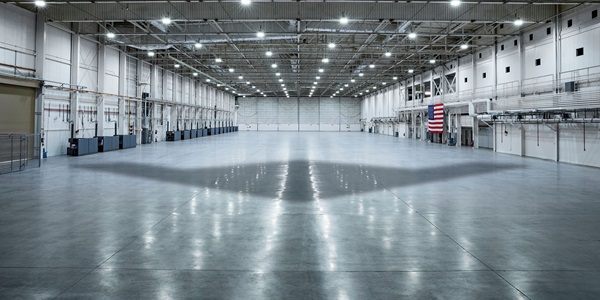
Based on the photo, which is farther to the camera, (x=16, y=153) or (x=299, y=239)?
(x=16, y=153)

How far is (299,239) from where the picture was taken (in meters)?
6.99

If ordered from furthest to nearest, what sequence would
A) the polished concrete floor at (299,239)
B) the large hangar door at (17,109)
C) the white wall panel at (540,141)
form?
1. the white wall panel at (540,141)
2. the large hangar door at (17,109)
3. the polished concrete floor at (299,239)

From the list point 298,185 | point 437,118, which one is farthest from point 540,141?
point 298,185

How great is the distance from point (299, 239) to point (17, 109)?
21556 mm

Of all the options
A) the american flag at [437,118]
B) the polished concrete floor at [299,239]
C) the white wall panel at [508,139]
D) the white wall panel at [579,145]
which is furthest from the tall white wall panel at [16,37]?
the american flag at [437,118]

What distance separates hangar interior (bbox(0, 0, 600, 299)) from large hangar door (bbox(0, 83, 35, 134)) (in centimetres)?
9

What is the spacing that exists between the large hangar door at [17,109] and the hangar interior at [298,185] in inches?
3.5

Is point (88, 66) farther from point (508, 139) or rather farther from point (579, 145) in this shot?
point (579, 145)

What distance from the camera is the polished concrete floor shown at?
4922 mm

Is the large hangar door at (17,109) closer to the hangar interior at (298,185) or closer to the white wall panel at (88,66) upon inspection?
the hangar interior at (298,185)

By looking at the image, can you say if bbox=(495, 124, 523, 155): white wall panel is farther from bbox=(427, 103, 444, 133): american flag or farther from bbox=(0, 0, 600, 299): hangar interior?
bbox=(427, 103, 444, 133): american flag

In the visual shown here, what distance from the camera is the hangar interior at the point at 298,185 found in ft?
17.4

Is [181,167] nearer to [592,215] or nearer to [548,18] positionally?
[592,215]

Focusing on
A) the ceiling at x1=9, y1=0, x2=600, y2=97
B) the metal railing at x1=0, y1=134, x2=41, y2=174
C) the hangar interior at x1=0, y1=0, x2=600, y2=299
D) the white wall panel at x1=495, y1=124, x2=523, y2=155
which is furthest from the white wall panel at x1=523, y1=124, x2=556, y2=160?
the metal railing at x1=0, y1=134, x2=41, y2=174
